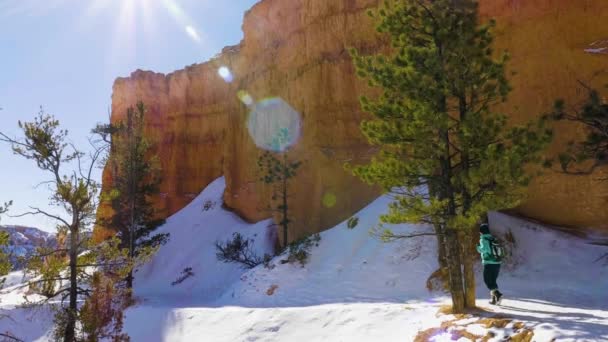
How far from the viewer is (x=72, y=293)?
36.3ft

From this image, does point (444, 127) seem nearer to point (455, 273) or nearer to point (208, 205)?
point (455, 273)

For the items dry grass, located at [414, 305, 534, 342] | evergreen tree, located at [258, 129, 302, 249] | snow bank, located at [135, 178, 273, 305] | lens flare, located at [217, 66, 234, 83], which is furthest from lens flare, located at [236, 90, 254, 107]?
dry grass, located at [414, 305, 534, 342]

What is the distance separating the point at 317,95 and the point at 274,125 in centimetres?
550

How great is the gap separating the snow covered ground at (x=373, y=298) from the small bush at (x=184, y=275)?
3009mm

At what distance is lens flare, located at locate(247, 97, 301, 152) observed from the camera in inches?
1198

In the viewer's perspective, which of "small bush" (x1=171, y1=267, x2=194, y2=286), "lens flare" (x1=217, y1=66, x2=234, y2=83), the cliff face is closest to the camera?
the cliff face

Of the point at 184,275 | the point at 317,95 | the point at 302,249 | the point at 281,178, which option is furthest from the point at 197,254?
the point at 317,95

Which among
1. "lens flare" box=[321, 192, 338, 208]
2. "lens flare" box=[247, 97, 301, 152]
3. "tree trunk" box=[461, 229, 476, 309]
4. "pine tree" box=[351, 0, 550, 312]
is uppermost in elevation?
"lens flare" box=[247, 97, 301, 152]

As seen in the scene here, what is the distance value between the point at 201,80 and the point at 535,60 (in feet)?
124

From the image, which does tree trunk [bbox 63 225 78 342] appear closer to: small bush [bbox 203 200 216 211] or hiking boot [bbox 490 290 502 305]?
hiking boot [bbox 490 290 502 305]

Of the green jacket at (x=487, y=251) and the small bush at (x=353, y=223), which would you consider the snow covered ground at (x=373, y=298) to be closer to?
the small bush at (x=353, y=223)

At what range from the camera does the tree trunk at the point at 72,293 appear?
10602mm

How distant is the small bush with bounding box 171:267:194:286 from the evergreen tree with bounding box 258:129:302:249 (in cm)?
661

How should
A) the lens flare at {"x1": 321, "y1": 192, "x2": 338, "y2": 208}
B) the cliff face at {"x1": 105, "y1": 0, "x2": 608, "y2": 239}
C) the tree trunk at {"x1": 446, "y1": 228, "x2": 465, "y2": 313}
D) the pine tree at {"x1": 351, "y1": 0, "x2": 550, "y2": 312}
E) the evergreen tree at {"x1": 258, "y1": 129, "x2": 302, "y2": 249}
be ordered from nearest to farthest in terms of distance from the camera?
the pine tree at {"x1": 351, "y1": 0, "x2": 550, "y2": 312}
the tree trunk at {"x1": 446, "y1": 228, "x2": 465, "y2": 313}
the cliff face at {"x1": 105, "y1": 0, "x2": 608, "y2": 239}
the lens flare at {"x1": 321, "y1": 192, "x2": 338, "y2": 208}
the evergreen tree at {"x1": 258, "y1": 129, "x2": 302, "y2": 249}
